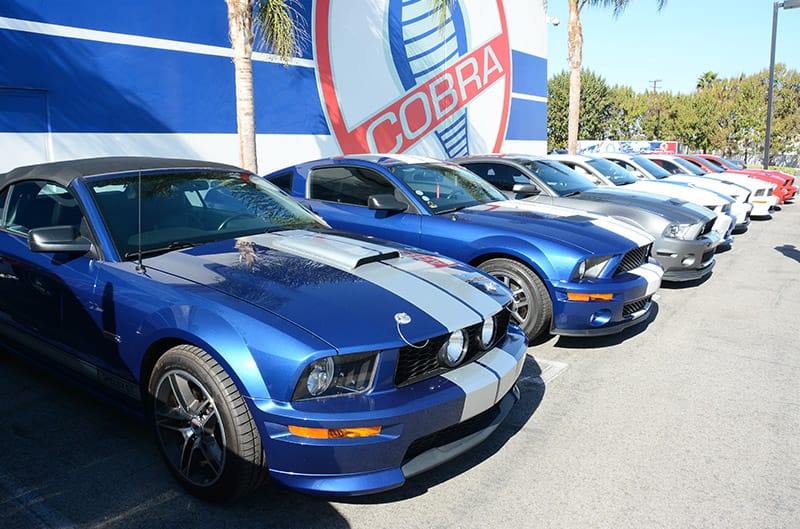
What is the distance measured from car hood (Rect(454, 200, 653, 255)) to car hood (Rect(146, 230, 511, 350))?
4.98 ft

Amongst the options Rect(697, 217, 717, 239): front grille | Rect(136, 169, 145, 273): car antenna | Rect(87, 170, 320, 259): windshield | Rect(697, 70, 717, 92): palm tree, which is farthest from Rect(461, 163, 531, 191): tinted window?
Rect(697, 70, 717, 92): palm tree

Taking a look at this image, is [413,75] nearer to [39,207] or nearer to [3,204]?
[3,204]

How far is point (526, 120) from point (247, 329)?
19.6 meters

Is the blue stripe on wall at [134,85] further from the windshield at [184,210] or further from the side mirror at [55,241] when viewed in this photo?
the side mirror at [55,241]

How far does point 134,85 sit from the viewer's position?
920 centimetres

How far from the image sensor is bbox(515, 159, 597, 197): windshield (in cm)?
758

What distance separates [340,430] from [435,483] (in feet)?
2.72

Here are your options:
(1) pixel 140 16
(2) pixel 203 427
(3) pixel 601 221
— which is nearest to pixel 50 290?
(2) pixel 203 427

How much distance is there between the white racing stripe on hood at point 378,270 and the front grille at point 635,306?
2.14 m

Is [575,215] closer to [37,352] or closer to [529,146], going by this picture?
[37,352]

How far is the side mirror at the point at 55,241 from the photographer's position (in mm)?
3219

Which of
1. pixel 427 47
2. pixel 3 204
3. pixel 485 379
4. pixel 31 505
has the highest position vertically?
pixel 427 47

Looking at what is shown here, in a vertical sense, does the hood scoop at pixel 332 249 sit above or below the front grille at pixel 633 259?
above

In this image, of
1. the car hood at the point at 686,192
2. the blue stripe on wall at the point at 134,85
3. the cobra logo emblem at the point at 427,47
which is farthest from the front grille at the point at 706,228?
the cobra logo emblem at the point at 427,47
